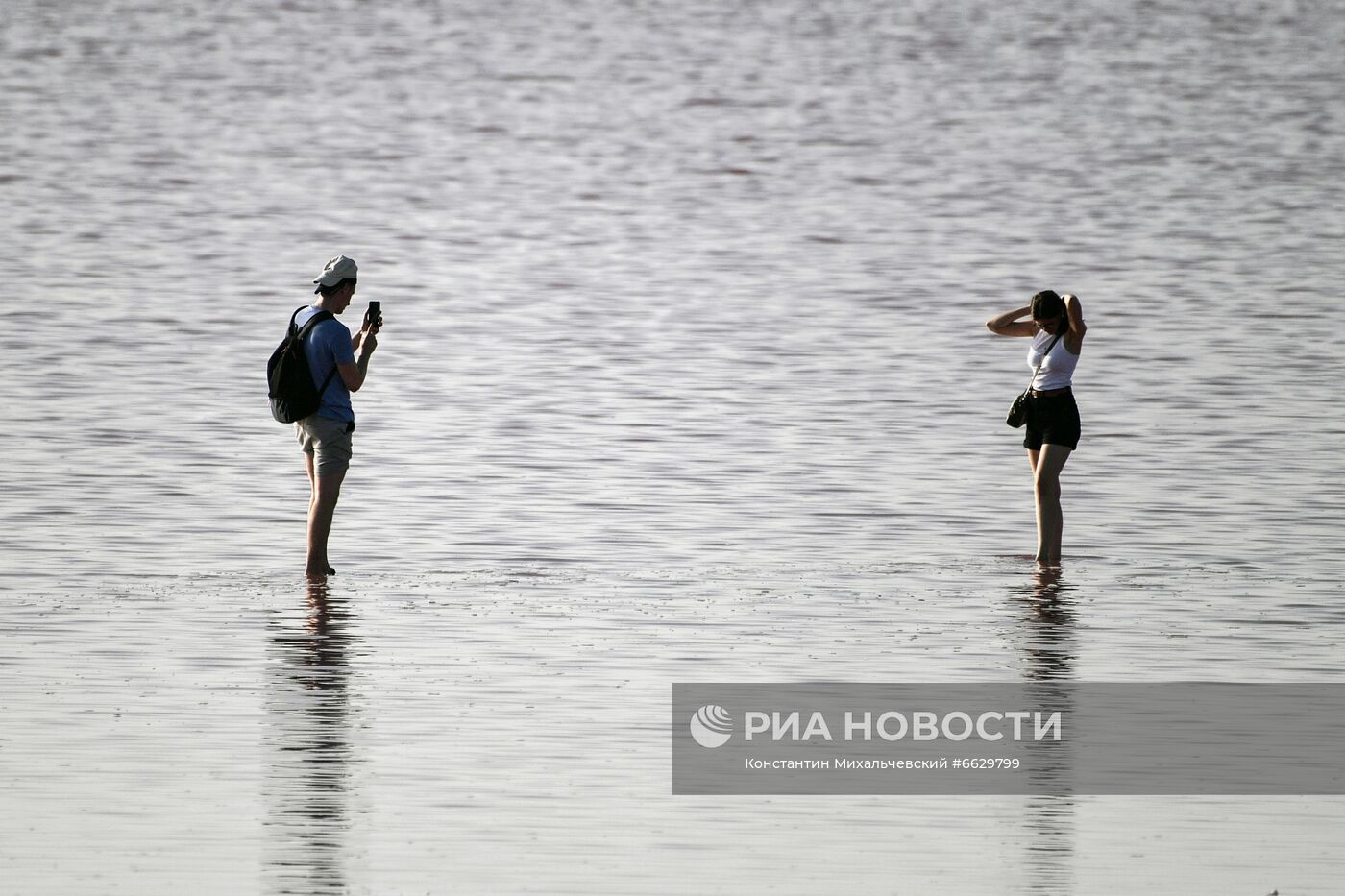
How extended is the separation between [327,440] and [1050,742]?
15.9 feet

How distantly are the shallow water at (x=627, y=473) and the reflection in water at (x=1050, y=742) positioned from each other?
39 millimetres

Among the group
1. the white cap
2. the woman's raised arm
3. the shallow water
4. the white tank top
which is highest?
the white cap

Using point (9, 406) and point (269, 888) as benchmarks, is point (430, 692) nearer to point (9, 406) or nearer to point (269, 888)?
point (269, 888)

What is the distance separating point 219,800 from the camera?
8.71 m

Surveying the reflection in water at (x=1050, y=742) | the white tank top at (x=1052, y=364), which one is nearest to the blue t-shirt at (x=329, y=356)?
the reflection in water at (x=1050, y=742)

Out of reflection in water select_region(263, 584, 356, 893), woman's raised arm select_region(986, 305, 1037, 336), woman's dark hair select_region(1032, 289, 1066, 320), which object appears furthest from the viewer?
woman's raised arm select_region(986, 305, 1037, 336)

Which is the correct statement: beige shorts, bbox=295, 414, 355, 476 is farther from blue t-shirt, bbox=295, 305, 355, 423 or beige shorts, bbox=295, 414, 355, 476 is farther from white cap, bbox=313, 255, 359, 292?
white cap, bbox=313, 255, 359, 292

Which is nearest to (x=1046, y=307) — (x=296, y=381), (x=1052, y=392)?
(x=1052, y=392)

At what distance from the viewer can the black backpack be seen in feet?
42.2

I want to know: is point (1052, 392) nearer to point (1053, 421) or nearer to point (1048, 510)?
point (1053, 421)

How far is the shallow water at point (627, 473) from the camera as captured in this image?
8562mm

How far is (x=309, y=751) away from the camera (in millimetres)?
9375

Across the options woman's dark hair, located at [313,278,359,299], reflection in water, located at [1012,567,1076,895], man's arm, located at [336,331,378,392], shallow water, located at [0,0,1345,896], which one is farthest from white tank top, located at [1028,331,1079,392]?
woman's dark hair, located at [313,278,359,299]

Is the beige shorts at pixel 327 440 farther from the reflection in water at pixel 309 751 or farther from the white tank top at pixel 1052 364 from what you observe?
the white tank top at pixel 1052 364
